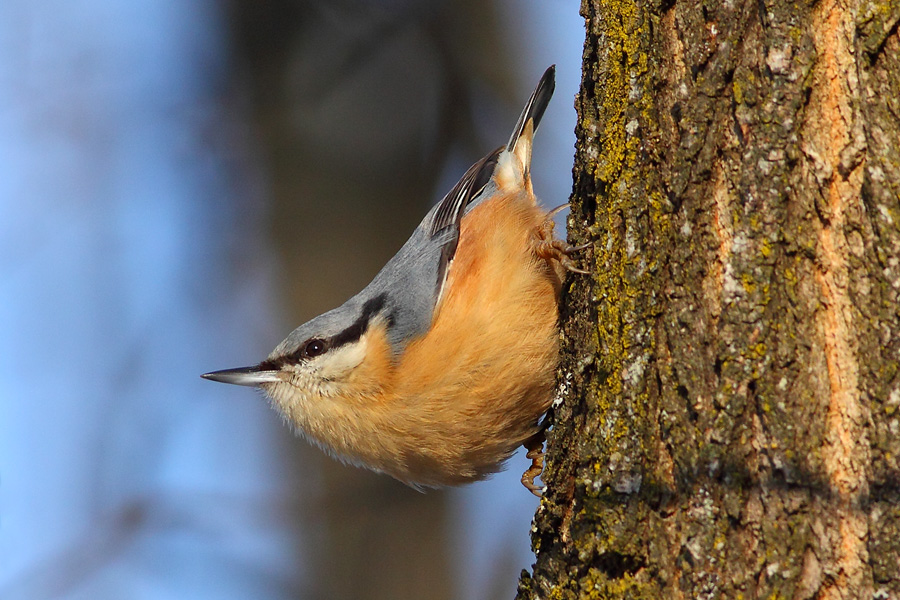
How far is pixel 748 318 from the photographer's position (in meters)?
1.62

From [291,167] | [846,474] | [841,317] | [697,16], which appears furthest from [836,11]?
[291,167]

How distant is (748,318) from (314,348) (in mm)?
1844

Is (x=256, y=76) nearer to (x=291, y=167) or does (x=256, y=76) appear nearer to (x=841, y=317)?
(x=291, y=167)

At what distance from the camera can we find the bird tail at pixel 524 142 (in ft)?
Answer: 11.4

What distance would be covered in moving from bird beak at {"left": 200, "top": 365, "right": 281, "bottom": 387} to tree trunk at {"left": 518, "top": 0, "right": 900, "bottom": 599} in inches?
61.2

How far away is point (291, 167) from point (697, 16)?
301 cm

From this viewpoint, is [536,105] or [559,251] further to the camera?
[536,105]

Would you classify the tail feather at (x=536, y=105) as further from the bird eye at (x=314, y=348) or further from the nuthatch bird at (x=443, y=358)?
the bird eye at (x=314, y=348)

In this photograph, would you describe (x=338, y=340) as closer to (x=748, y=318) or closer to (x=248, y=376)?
(x=248, y=376)

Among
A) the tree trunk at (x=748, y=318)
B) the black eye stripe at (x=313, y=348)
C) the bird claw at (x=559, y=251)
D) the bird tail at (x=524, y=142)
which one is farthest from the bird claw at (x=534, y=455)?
the bird tail at (x=524, y=142)

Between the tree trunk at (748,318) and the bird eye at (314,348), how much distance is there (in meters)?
1.38

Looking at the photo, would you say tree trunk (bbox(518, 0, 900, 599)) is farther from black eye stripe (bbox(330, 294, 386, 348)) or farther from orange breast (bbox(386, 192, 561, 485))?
black eye stripe (bbox(330, 294, 386, 348))

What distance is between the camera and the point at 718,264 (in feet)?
5.53

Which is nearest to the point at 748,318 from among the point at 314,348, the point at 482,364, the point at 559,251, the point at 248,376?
the point at 559,251
